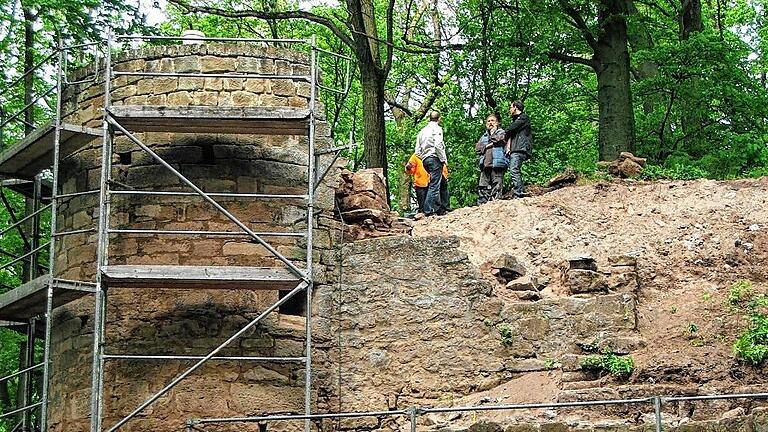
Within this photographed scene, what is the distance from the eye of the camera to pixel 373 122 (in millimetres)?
19891

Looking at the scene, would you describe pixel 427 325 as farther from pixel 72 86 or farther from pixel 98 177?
pixel 72 86

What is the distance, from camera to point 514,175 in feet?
53.2

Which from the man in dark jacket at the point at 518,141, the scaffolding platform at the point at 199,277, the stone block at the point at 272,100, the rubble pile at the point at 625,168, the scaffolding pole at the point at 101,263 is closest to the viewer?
the scaffolding pole at the point at 101,263

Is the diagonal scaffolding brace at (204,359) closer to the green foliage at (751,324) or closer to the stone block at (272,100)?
the stone block at (272,100)

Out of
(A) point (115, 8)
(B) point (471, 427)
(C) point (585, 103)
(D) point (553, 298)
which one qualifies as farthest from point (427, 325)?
(C) point (585, 103)

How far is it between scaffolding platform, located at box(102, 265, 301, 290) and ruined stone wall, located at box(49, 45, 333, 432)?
44cm

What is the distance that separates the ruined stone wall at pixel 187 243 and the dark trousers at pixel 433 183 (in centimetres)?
313

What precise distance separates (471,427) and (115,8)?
40.8 ft

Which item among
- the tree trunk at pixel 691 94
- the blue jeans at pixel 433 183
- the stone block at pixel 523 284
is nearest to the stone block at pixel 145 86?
the stone block at pixel 523 284

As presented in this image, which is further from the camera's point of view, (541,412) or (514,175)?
(514,175)

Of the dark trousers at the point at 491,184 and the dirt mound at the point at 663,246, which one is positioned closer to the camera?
the dirt mound at the point at 663,246

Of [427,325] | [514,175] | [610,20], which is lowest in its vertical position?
[427,325]

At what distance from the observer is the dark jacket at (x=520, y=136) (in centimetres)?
1634

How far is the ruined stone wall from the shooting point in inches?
480
